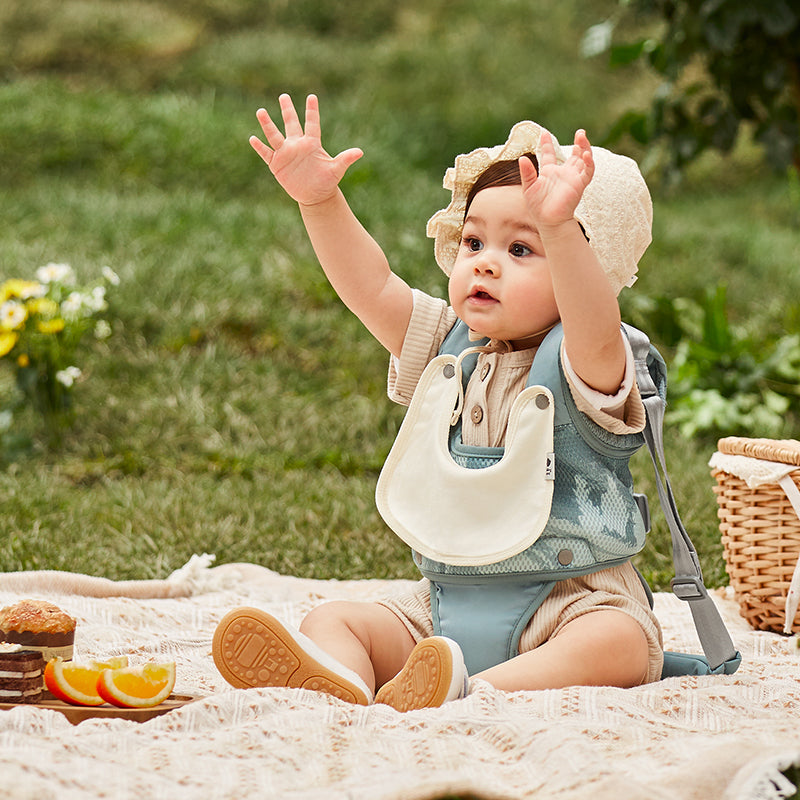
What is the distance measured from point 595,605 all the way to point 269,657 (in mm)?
545

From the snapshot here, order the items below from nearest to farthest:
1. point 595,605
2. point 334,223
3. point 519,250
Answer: point 595,605 < point 519,250 < point 334,223

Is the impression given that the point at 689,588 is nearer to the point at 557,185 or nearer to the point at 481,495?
the point at 481,495

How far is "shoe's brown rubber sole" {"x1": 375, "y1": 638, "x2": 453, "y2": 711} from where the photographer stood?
1560mm

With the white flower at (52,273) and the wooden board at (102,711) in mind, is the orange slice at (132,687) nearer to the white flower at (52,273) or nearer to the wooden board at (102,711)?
the wooden board at (102,711)

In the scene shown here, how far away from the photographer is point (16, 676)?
1599 mm

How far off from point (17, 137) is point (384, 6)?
3717mm

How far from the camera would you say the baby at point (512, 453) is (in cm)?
168

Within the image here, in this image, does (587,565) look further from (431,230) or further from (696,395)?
(696,395)

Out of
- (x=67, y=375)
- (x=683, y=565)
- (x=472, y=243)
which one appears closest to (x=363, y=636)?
(x=683, y=565)

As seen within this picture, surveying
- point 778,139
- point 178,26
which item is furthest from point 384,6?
point 778,139

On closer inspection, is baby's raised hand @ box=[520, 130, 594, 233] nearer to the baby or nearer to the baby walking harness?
the baby

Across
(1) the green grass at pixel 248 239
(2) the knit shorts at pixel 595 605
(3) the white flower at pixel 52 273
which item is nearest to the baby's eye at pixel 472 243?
(2) the knit shorts at pixel 595 605

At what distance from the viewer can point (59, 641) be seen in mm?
1706

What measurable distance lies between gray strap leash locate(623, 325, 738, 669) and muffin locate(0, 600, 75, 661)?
1036 mm
